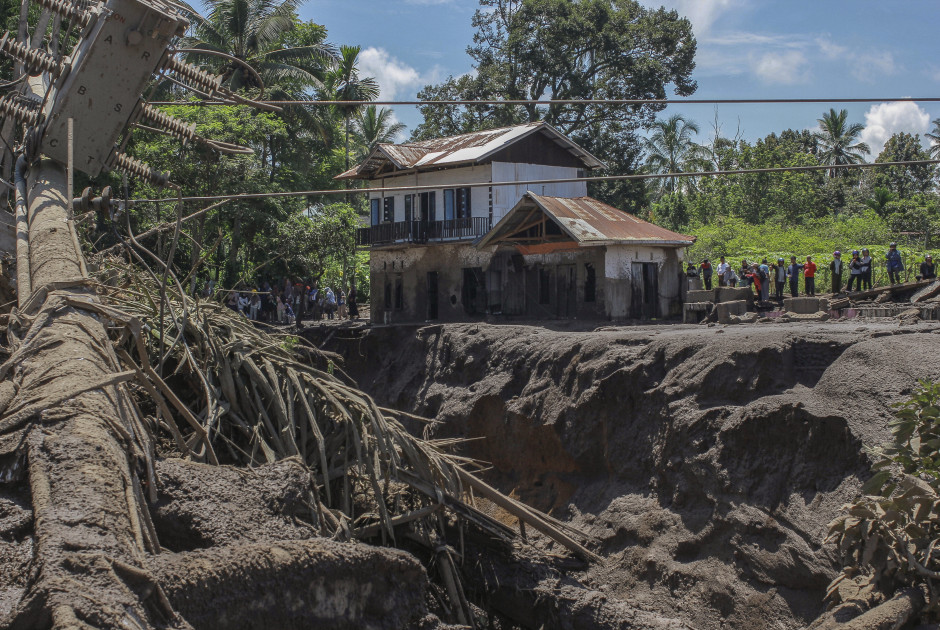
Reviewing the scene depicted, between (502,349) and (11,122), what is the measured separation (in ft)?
43.9

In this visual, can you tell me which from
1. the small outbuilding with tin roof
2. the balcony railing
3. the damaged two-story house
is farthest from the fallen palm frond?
the balcony railing

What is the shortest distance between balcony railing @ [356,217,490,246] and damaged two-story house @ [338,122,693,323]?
0.04 metres

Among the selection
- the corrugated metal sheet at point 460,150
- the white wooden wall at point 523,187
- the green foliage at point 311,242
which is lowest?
the green foliage at point 311,242

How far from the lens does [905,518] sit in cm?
766

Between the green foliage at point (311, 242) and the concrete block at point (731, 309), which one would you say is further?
the green foliage at point (311, 242)

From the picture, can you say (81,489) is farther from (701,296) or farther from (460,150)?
(460,150)

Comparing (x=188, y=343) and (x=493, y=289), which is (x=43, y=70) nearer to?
(x=188, y=343)

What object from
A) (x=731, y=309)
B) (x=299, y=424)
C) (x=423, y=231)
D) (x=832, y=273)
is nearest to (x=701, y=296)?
(x=731, y=309)

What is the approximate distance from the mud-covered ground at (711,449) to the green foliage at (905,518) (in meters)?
2.88

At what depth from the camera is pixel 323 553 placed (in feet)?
11.8

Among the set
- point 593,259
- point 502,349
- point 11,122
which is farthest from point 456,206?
point 11,122

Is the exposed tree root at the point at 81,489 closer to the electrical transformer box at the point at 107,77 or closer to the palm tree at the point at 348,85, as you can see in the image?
the electrical transformer box at the point at 107,77

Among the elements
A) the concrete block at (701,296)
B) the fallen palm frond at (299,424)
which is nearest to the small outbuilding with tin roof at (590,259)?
the concrete block at (701,296)

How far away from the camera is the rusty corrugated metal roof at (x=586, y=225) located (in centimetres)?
2414
